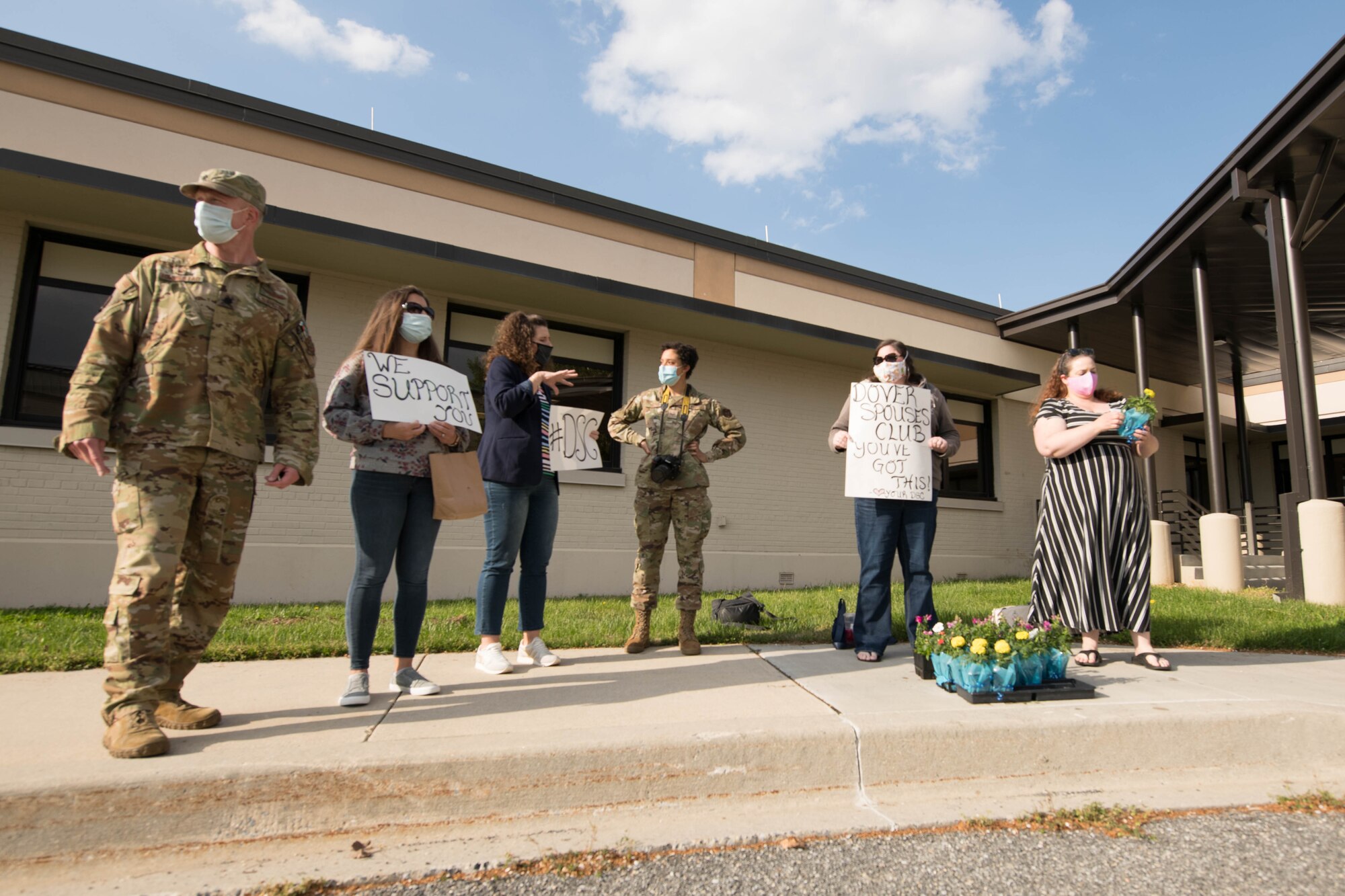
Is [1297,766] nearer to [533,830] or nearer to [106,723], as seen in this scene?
[533,830]

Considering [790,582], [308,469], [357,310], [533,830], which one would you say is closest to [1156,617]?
[790,582]

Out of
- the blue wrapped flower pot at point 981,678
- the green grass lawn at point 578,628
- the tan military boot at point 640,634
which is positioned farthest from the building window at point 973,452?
the blue wrapped flower pot at point 981,678

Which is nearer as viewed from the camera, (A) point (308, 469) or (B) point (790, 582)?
(A) point (308, 469)

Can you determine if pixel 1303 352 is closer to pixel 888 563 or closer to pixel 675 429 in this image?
pixel 888 563

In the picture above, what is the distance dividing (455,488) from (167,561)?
114 cm

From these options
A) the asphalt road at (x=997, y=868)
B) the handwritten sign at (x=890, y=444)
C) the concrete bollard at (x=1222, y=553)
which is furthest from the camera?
the concrete bollard at (x=1222, y=553)

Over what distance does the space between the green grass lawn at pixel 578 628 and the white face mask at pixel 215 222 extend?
268 cm

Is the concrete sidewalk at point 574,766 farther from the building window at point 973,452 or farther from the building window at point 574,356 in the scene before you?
the building window at point 973,452

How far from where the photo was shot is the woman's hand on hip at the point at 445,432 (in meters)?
3.41

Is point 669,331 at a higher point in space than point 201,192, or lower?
higher

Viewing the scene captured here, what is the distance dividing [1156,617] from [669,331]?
6446mm

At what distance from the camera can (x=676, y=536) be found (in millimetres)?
4578

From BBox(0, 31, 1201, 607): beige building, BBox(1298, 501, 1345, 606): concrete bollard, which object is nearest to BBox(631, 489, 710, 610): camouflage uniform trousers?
BBox(0, 31, 1201, 607): beige building

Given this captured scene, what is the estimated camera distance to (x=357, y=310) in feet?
26.9
